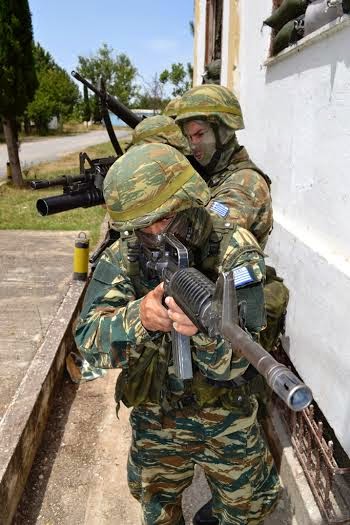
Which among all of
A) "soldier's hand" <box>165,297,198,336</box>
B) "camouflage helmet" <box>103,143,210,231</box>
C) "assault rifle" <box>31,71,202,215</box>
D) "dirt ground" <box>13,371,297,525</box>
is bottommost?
"dirt ground" <box>13,371,297,525</box>

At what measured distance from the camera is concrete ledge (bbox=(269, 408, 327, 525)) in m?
2.30

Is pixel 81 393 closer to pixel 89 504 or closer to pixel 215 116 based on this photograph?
pixel 89 504

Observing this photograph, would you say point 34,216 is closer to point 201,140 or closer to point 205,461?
point 201,140

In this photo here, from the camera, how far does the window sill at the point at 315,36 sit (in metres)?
2.22

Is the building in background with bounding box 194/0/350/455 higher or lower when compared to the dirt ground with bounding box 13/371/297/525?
higher

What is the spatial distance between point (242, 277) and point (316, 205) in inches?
56.9

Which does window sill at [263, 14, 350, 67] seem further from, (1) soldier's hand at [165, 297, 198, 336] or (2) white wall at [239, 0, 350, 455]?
(1) soldier's hand at [165, 297, 198, 336]

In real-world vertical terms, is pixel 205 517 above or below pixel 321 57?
below

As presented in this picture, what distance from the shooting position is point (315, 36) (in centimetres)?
258

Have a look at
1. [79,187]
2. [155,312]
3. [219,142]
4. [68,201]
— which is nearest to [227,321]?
[155,312]

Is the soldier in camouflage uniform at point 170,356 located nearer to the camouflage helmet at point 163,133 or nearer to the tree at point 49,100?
the camouflage helmet at point 163,133

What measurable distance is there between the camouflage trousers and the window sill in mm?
1734

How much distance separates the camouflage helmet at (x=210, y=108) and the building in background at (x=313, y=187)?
0.47 metres

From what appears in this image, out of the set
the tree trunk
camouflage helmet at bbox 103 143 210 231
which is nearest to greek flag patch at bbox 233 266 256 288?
camouflage helmet at bbox 103 143 210 231
